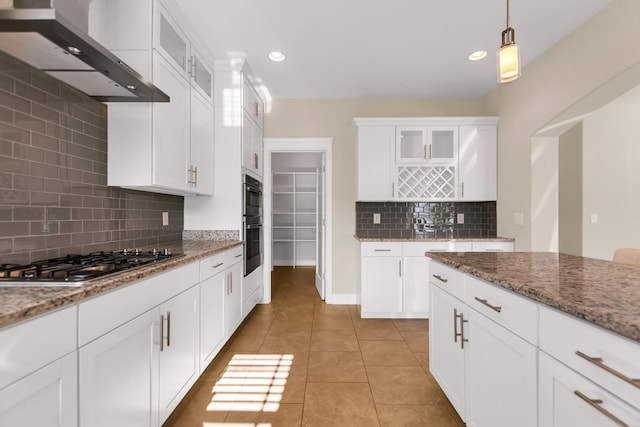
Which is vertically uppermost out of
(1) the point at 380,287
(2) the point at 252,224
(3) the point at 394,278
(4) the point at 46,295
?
(2) the point at 252,224

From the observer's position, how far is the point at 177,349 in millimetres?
1584

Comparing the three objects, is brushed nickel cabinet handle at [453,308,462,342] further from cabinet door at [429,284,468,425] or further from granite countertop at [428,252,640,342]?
granite countertop at [428,252,640,342]

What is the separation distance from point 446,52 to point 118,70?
8.97 ft

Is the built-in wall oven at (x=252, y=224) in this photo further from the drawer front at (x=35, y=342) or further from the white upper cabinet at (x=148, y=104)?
the drawer front at (x=35, y=342)

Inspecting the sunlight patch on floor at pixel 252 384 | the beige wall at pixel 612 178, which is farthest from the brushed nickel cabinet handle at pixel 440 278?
the beige wall at pixel 612 178

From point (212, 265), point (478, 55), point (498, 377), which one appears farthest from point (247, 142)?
point (498, 377)

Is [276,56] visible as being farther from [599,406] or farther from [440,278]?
[599,406]

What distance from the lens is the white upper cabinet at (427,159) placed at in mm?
3447

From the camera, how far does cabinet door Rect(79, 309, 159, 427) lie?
99cm

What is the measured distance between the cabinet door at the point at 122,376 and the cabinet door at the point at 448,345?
1.50 metres

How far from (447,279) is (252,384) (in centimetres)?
147

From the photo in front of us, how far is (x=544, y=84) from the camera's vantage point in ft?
9.02

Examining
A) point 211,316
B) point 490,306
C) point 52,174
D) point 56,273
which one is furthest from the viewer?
point 211,316

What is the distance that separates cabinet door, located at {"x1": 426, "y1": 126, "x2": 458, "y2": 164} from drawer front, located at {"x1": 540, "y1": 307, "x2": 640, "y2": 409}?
111 inches
